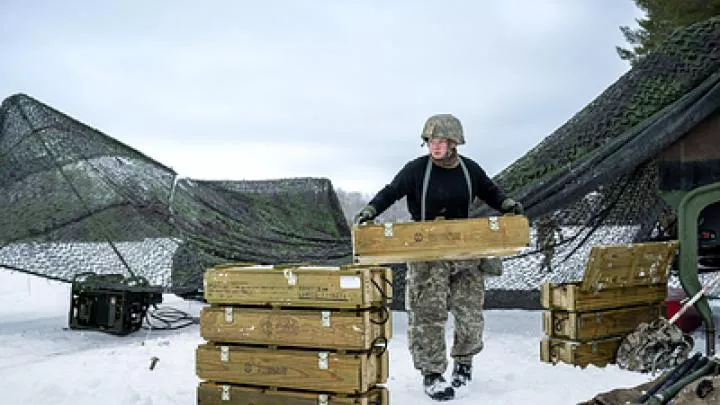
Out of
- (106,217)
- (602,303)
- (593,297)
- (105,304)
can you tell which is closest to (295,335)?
(593,297)

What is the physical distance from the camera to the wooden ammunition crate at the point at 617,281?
17.1 ft

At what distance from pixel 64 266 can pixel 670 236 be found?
17.6 ft

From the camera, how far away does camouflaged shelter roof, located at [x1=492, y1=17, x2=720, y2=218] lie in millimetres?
5918

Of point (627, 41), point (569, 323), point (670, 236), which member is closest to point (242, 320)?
point (569, 323)

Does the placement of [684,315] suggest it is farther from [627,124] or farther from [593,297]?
[627,124]

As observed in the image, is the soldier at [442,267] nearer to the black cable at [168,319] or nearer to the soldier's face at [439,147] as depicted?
the soldier's face at [439,147]

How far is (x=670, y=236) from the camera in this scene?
6.75 m

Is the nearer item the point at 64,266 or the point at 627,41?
the point at 64,266

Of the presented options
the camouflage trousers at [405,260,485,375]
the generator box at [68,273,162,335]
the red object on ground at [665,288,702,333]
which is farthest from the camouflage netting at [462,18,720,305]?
the generator box at [68,273,162,335]

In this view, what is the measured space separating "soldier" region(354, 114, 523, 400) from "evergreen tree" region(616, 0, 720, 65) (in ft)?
26.4

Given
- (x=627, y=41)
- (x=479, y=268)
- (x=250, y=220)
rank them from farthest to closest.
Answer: (x=627, y=41) < (x=250, y=220) < (x=479, y=268)

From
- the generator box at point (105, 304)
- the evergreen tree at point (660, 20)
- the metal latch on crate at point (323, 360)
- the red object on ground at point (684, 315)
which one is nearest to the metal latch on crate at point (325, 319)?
the metal latch on crate at point (323, 360)

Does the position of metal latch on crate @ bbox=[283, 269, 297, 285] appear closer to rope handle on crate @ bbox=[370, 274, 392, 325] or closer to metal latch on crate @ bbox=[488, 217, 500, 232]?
rope handle on crate @ bbox=[370, 274, 392, 325]

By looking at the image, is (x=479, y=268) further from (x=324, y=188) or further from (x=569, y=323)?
(x=324, y=188)
